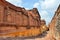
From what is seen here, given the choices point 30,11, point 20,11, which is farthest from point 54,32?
point 30,11

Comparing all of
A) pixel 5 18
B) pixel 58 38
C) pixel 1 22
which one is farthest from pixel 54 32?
pixel 5 18

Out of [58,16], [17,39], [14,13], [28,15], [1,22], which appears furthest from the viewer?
[28,15]

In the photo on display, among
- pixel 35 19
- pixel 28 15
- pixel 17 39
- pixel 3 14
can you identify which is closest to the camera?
pixel 17 39

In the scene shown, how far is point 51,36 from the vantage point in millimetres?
6254

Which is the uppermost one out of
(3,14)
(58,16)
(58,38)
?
(3,14)

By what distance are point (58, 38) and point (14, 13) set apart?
6006mm

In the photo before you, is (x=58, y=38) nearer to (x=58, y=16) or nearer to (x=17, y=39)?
(x=58, y=16)

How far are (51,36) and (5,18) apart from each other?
489cm

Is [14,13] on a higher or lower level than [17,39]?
higher

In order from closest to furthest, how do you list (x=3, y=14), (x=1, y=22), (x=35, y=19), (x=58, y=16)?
1. (x=58, y=16)
2. (x=1, y=22)
3. (x=3, y=14)
4. (x=35, y=19)

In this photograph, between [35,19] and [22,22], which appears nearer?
[22,22]

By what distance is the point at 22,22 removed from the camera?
11.9 m

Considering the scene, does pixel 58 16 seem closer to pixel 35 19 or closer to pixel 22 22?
pixel 22 22

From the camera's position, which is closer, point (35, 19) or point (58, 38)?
point (58, 38)
